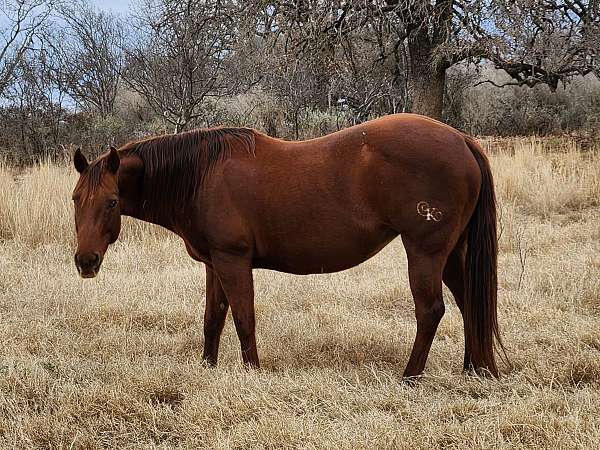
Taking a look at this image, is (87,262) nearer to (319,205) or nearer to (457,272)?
(319,205)

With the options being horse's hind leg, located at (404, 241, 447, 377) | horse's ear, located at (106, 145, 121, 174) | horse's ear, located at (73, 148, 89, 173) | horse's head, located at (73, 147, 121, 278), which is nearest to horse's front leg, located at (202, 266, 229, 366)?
horse's head, located at (73, 147, 121, 278)

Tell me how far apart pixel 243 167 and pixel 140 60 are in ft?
36.5

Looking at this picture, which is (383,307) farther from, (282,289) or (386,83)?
(386,83)

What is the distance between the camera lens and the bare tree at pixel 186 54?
39.7ft

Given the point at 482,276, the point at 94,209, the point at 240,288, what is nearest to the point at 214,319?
the point at 240,288

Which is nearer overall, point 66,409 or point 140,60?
point 66,409

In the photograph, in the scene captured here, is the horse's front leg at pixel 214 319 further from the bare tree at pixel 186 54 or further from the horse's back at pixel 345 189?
the bare tree at pixel 186 54

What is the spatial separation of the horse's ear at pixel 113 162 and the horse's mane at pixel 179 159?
10.0 inches

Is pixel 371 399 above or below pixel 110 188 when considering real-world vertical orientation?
below

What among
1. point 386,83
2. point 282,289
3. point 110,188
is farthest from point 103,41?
point 110,188

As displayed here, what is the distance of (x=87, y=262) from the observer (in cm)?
345

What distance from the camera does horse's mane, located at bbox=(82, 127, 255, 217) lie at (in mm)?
3732

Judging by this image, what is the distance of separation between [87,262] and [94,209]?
323 millimetres

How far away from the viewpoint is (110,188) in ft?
11.6
